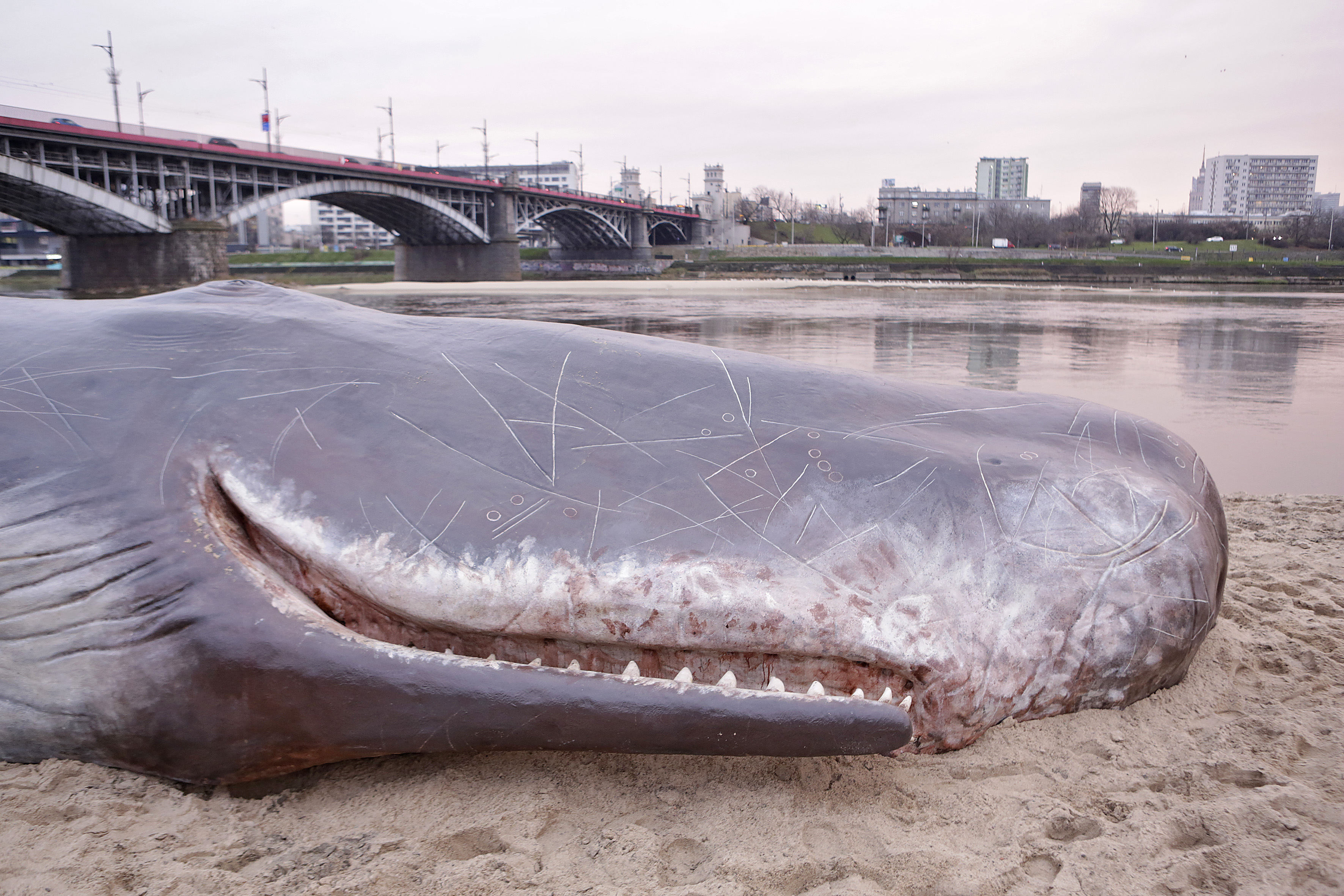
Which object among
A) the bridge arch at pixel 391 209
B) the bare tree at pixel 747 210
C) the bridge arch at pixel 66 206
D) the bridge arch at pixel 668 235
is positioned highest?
the bare tree at pixel 747 210

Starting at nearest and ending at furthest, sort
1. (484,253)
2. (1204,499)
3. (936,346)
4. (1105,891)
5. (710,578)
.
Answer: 1. (1105,891)
2. (710,578)
3. (1204,499)
4. (936,346)
5. (484,253)

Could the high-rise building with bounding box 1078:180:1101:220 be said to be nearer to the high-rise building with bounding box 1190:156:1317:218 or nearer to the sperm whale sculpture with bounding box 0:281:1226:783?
the high-rise building with bounding box 1190:156:1317:218

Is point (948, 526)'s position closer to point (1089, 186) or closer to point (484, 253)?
point (484, 253)

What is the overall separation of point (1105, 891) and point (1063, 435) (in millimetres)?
1622

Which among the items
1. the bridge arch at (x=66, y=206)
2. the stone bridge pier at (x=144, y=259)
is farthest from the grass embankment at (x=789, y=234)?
the bridge arch at (x=66, y=206)

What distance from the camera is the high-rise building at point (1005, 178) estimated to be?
193m

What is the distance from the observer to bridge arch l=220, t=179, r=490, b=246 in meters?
43.2

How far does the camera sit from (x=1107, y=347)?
1647 cm

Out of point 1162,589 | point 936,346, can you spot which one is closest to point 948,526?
point 1162,589

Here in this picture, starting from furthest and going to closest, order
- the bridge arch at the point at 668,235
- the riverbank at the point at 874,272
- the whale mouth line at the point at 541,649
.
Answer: the bridge arch at the point at 668,235 < the riverbank at the point at 874,272 < the whale mouth line at the point at 541,649

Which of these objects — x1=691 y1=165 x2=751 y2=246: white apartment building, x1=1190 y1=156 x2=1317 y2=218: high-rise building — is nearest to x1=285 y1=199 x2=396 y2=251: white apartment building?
x1=691 y1=165 x2=751 y2=246: white apartment building

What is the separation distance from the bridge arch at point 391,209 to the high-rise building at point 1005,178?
16429 centimetres

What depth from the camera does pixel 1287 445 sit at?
7730 mm

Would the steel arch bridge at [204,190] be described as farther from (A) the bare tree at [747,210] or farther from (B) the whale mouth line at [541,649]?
(A) the bare tree at [747,210]
